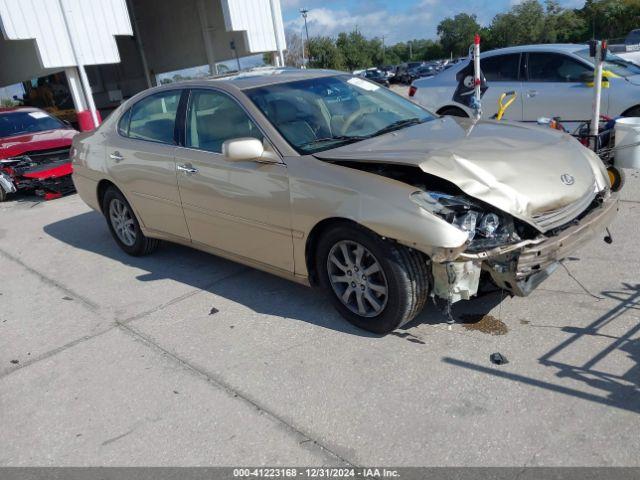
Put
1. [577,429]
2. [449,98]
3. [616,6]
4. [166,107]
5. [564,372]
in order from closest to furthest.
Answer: [577,429] < [564,372] < [166,107] < [449,98] < [616,6]

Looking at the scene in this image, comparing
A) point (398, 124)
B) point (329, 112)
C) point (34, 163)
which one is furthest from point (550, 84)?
point (34, 163)

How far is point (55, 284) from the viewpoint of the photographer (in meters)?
5.39

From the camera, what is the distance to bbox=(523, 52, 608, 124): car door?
26.1 feet

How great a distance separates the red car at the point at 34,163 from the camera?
927 centimetres

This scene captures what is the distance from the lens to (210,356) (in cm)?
369

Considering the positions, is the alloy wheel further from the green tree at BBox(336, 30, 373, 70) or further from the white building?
the green tree at BBox(336, 30, 373, 70)

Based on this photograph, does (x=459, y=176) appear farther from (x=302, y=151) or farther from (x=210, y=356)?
(x=210, y=356)

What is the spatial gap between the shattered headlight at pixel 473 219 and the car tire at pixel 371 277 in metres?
0.33

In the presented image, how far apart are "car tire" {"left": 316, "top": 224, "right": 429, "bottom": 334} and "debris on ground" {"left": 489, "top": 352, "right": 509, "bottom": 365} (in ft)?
1.71

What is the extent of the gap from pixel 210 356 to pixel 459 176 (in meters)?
2.01

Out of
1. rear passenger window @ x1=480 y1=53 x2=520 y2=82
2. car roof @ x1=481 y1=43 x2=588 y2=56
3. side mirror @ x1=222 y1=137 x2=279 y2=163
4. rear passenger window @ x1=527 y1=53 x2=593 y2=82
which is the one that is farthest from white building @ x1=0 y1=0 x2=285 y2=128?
side mirror @ x1=222 y1=137 x2=279 y2=163

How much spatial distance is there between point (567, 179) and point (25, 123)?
10.0 m

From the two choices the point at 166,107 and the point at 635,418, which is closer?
the point at 635,418

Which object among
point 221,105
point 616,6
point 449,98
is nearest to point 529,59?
point 449,98
